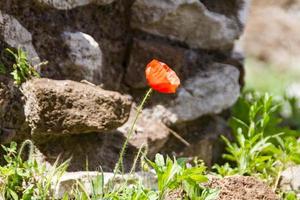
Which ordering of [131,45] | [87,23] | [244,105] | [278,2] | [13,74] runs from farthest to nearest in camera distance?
[278,2] < [244,105] < [131,45] < [87,23] < [13,74]

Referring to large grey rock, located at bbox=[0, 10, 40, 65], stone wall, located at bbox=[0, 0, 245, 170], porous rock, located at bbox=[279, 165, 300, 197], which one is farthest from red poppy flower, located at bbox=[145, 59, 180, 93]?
porous rock, located at bbox=[279, 165, 300, 197]

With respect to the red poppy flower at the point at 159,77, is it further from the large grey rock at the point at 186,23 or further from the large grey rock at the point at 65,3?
the large grey rock at the point at 186,23

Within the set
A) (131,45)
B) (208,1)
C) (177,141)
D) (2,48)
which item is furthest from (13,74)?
(208,1)

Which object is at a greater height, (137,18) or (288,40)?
(137,18)

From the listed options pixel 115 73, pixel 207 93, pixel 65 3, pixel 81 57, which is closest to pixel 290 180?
pixel 207 93

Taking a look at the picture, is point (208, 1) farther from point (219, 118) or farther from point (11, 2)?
point (11, 2)

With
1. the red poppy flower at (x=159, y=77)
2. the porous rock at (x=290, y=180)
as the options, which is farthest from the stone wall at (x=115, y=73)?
the porous rock at (x=290, y=180)

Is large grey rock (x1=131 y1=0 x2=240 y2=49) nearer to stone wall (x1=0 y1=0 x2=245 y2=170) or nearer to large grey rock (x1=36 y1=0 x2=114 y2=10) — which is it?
stone wall (x1=0 y1=0 x2=245 y2=170)

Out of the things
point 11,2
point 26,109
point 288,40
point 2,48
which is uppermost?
point 11,2
